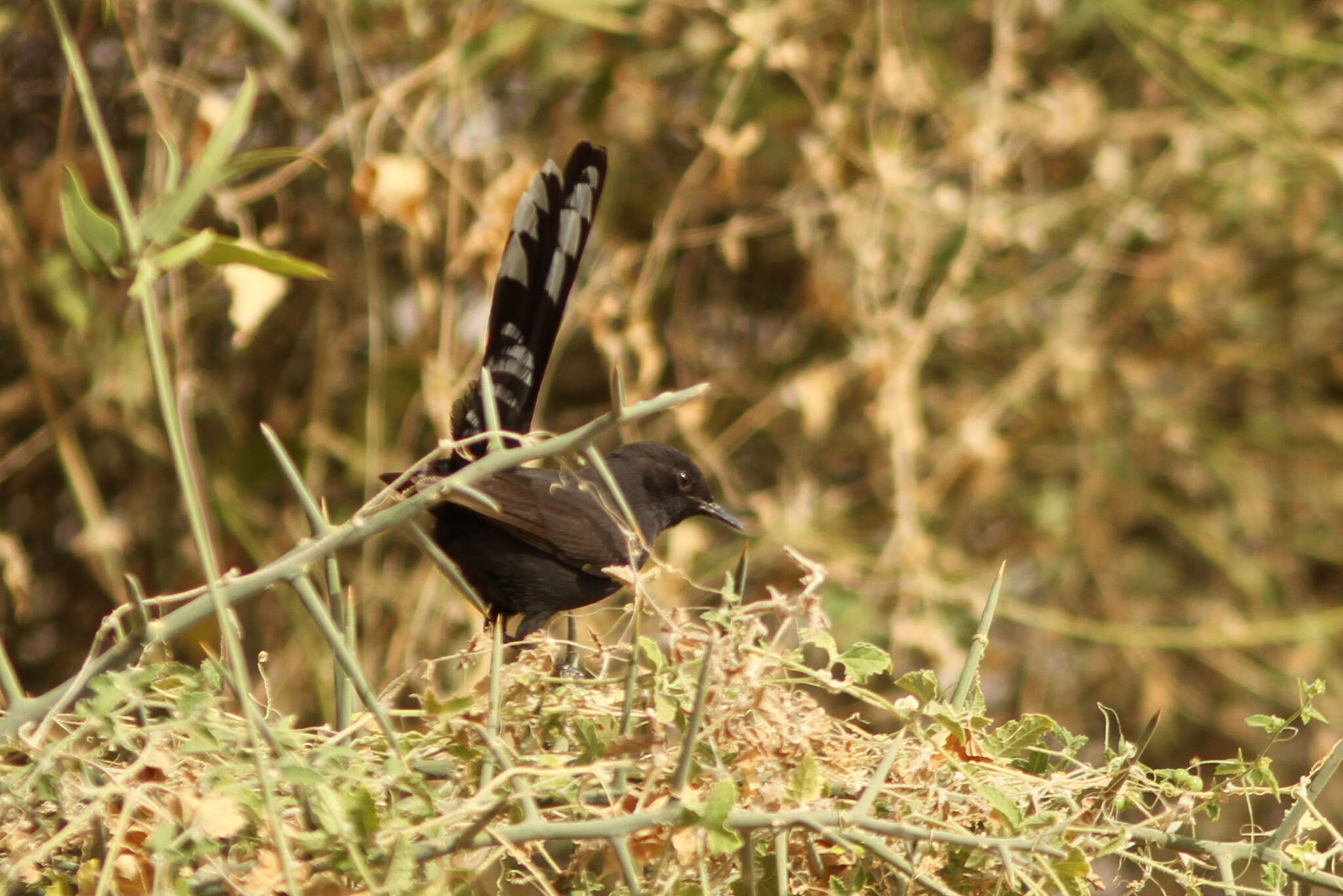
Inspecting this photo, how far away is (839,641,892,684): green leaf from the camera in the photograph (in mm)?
1266

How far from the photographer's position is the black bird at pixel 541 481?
103 inches

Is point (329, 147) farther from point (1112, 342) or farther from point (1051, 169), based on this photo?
point (1112, 342)

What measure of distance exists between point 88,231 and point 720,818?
838 mm

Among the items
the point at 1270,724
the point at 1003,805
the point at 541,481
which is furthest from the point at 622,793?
the point at 541,481

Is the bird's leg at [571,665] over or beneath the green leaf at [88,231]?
beneath

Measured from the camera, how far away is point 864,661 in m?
1.28

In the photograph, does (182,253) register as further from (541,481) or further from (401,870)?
(541,481)

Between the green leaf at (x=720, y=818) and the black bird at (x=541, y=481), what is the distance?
156 centimetres

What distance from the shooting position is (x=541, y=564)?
3.14m

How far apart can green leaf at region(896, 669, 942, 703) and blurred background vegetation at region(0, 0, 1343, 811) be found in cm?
195

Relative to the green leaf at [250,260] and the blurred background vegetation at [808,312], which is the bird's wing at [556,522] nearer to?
the blurred background vegetation at [808,312]

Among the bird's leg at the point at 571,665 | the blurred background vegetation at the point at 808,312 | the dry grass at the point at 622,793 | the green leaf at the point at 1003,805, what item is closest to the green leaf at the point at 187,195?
the dry grass at the point at 622,793

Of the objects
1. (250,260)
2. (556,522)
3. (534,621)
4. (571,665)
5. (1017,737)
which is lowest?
(534,621)

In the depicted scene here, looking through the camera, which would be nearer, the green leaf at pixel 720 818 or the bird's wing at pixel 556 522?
the green leaf at pixel 720 818
